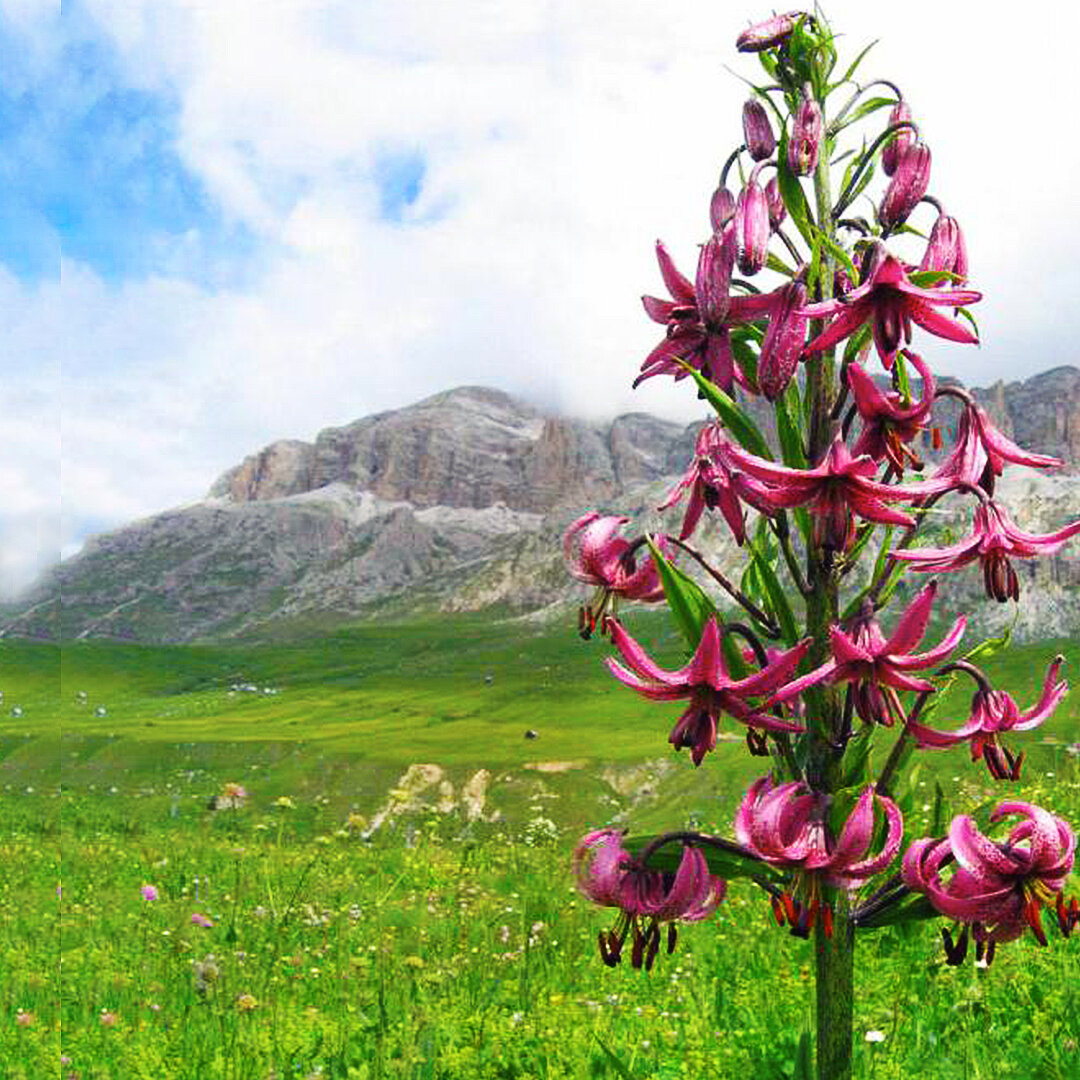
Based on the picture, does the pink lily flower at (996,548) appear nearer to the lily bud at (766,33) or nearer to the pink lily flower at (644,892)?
the pink lily flower at (644,892)

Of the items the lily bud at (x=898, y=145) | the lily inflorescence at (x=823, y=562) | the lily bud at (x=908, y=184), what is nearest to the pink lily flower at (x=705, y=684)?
the lily inflorescence at (x=823, y=562)

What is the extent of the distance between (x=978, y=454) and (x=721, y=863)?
4.50 ft

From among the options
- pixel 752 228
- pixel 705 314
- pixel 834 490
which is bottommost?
pixel 834 490

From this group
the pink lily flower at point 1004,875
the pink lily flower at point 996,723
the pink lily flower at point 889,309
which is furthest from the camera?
the pink lily flower at point 996,723

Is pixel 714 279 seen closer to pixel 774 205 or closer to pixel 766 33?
pixel 774 205

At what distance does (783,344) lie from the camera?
277 cm

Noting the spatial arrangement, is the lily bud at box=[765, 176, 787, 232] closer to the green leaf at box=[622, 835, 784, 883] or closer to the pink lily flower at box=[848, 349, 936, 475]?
the pink lily flower at box=[848, 349, 936, 475]

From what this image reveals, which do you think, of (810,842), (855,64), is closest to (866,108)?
(855,64)

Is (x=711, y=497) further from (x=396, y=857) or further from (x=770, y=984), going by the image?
(x=396, y=857)

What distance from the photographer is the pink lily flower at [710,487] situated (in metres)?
2.80

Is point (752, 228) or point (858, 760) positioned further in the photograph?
point (752, 228)

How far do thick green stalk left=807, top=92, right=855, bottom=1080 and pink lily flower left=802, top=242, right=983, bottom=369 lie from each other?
0.86 ft

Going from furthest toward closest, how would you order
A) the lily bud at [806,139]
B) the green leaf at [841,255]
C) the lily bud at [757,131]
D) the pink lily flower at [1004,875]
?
the lily bud at [757,131] < the lily bud at [806,139] < the green leaf at [841,255] < the pink lily flower at [1004,875]

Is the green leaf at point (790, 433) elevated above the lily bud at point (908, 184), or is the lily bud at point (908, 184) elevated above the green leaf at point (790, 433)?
the lily bud at point (908, 184)
